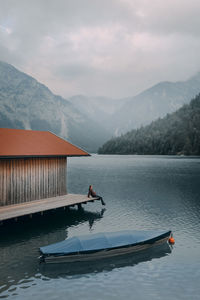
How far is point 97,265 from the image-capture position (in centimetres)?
2022

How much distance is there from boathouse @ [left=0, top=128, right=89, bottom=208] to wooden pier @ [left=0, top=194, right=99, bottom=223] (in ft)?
2.59

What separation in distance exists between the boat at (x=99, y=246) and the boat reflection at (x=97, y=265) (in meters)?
0.32

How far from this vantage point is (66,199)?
35.7 m

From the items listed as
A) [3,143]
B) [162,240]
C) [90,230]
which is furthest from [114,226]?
[3,143]

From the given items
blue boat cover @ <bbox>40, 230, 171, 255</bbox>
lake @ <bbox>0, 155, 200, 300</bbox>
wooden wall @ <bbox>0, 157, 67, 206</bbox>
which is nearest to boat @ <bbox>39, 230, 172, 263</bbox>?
blue boat cover @ <bbox>40, 230, 171, 255</bbox>

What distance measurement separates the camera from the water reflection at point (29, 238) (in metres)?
18.7

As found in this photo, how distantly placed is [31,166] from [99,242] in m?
14.8

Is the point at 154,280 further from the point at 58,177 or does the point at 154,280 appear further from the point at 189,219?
the point at 58,177

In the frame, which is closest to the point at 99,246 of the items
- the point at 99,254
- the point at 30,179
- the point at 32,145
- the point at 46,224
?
the point at 99,254

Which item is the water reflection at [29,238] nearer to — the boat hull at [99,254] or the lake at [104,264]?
the lake at [104,264]

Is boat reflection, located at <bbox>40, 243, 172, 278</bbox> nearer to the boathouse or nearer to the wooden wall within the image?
the wooden wall

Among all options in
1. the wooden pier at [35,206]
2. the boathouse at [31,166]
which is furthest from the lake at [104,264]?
the boathouse at [31,166]

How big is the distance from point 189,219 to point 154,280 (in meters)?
16.8

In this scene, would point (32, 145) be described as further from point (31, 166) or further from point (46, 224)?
point (46, 224)
